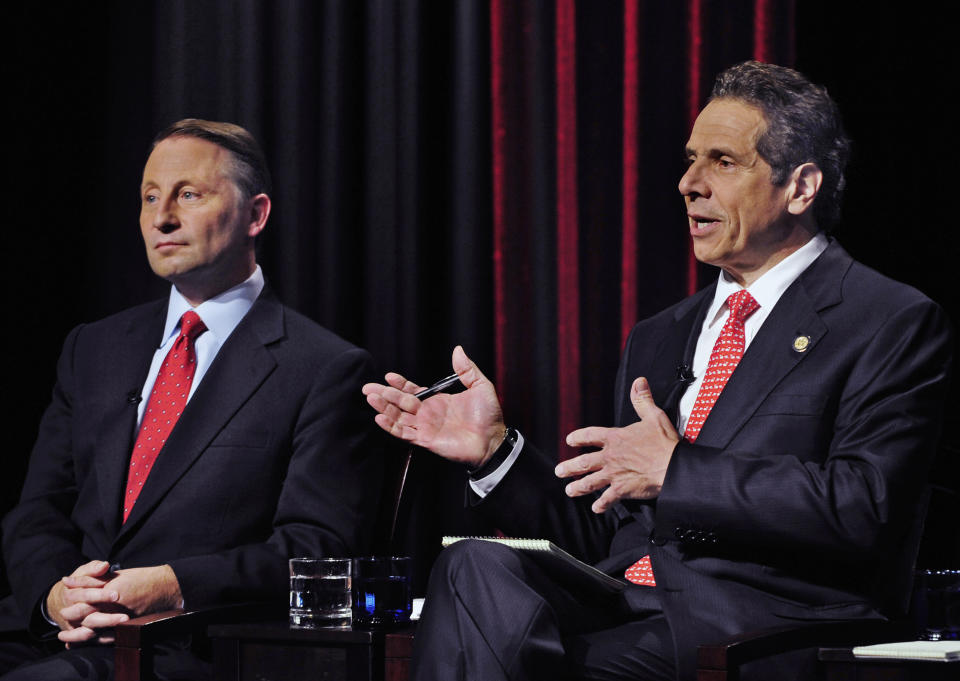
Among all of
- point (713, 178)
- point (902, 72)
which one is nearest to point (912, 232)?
point (902, 72)

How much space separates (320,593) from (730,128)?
1.19 m

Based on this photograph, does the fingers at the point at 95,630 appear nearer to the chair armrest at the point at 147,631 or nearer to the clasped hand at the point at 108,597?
the clasped hand at the point at 108,597

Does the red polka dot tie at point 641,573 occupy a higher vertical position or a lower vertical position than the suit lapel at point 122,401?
lower

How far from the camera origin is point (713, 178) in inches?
95.3

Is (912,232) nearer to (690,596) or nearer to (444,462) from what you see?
(690,596)

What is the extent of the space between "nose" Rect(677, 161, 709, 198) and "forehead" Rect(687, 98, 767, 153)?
0.04 metres

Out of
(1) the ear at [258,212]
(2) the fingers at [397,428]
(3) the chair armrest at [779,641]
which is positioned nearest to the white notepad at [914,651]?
(3) the chair armrest at [779,641]

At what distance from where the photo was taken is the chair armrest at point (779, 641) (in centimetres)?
172

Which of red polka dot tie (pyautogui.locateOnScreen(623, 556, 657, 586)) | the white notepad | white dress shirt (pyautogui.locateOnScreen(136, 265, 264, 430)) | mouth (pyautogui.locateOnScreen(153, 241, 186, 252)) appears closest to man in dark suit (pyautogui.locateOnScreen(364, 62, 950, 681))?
red polka dot tie (pyautogui.locateOnScreen(623, 556, 657, 586))

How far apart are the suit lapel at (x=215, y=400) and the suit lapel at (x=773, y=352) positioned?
104 cm

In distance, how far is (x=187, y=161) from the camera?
2.88 m

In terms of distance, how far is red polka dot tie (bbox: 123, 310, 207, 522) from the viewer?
2.68 metres

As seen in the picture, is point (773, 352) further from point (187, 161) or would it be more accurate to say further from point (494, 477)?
point (187, 161)

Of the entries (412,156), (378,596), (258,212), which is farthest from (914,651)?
(412,156)
